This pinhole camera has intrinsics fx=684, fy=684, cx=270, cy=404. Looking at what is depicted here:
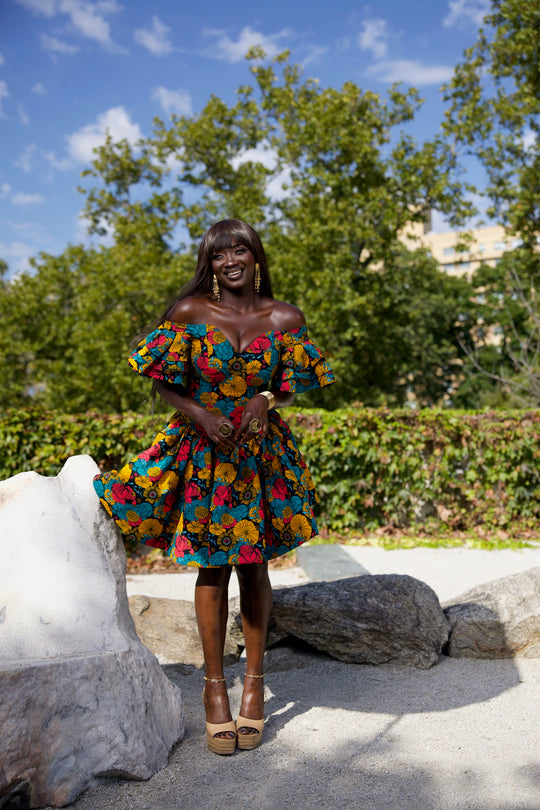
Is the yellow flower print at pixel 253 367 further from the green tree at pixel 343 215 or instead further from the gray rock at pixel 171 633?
the green tree at pixel 343 215

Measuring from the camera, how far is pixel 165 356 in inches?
112

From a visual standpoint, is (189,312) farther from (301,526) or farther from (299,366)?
(301,526)

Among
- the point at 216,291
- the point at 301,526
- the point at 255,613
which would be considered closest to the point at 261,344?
the point at 216,291

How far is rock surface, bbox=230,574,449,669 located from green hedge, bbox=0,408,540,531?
3.49 m

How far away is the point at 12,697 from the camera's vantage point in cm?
220

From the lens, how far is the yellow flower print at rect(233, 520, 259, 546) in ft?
9.00

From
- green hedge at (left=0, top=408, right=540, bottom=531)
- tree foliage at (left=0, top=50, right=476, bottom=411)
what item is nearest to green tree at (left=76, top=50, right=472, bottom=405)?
tree foliage at (left=0, top=50, right=476, bottom=411)

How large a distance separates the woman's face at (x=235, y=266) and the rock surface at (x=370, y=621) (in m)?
1.88

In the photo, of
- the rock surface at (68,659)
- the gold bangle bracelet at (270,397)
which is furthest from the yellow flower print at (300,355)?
the rock surface at (68,659)

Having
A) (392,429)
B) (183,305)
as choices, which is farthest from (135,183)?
(183,305)

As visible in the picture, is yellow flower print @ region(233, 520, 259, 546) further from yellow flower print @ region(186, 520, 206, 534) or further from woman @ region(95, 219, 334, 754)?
yellow flower print @ region(186, 520, 206, 534)

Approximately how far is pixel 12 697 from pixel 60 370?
1434 cm

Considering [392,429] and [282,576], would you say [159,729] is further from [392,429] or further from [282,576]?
[392,429]

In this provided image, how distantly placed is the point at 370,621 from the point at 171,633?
3.81ft
